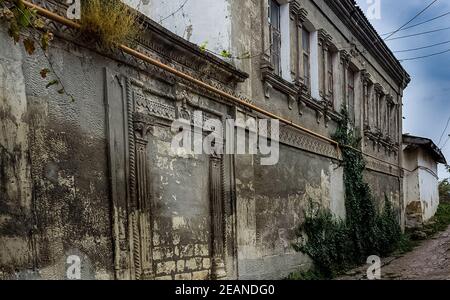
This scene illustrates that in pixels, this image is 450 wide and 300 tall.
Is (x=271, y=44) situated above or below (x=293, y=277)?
above

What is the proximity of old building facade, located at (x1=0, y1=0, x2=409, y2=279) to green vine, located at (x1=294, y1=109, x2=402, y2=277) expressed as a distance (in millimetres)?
558

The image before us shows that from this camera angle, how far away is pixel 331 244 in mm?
11719

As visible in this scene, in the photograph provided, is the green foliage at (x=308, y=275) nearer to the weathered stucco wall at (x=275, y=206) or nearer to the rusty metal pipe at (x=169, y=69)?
the weathered stucco wall at (x=275, y=206)

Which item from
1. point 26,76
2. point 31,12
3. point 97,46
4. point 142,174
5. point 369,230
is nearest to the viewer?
point 31,12

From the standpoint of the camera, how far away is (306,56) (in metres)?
12.2

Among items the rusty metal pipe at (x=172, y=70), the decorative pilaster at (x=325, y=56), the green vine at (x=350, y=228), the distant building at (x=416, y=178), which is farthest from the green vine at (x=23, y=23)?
the distant building at (x=416, y=178)

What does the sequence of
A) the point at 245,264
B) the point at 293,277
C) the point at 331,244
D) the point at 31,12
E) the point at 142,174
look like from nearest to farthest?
1. the point at 31,12
2. the point at 142,174
3. the point at 245,264
4. the point at 293,277
5. the point at 331,244

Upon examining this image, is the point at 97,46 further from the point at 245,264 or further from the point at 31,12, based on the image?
the point at 245,264

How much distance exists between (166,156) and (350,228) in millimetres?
8055

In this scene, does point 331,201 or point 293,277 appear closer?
point 293,277

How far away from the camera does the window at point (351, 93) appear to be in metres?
15.2

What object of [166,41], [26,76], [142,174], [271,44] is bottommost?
[142,174]
